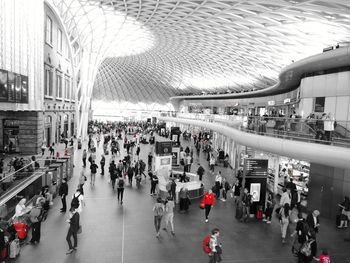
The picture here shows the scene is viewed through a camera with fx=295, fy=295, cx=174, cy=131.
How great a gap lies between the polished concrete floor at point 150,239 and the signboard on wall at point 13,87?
8576 mm

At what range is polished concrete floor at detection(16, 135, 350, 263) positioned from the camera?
903cm

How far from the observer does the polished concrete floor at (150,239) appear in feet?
29.6

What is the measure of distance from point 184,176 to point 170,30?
25100 mm

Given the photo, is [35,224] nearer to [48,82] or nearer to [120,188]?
[120,188]

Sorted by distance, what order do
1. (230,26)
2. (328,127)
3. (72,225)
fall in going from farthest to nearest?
(230,26), (328,127), (72,225)

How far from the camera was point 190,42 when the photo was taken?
43.5 meters

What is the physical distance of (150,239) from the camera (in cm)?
1038

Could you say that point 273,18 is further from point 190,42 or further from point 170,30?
point 190,42

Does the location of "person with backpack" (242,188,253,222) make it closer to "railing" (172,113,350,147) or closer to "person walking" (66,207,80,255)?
"railing" (172,113,350,147)

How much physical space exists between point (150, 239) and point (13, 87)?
15088 mm

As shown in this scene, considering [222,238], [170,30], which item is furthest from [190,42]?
[222,238]

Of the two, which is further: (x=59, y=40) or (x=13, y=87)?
(x=59, y=40)

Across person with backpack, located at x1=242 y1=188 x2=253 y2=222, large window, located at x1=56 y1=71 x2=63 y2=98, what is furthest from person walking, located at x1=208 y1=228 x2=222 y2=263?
large window, located at x1=56 y1=71 x2=63 y2=98

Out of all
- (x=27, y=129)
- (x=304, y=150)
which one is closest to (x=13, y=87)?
(x=27, y=129)
